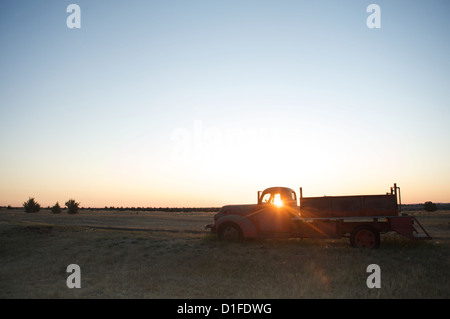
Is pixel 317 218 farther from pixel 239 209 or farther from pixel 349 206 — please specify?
pixel 239 209

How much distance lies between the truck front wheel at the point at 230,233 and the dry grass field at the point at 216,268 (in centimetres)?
48

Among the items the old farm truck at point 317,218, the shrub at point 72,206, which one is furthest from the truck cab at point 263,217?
the shrub at point 72,206

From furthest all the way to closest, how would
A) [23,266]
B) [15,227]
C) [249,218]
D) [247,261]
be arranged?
[15,227] → [249,218] → [23,266] → [247,261]

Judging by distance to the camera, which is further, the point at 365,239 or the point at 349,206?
the point at 349,206

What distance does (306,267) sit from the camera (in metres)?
12.4

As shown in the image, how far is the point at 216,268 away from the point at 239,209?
4.12m

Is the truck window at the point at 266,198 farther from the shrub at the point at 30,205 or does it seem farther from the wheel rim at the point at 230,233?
the shrub at the point at 30,205

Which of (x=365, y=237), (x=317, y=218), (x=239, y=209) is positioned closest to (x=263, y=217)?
(x=239, y=209)

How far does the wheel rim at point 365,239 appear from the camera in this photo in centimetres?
1445

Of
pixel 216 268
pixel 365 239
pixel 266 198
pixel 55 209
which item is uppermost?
pixel 266 198

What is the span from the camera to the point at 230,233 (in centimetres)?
1639
